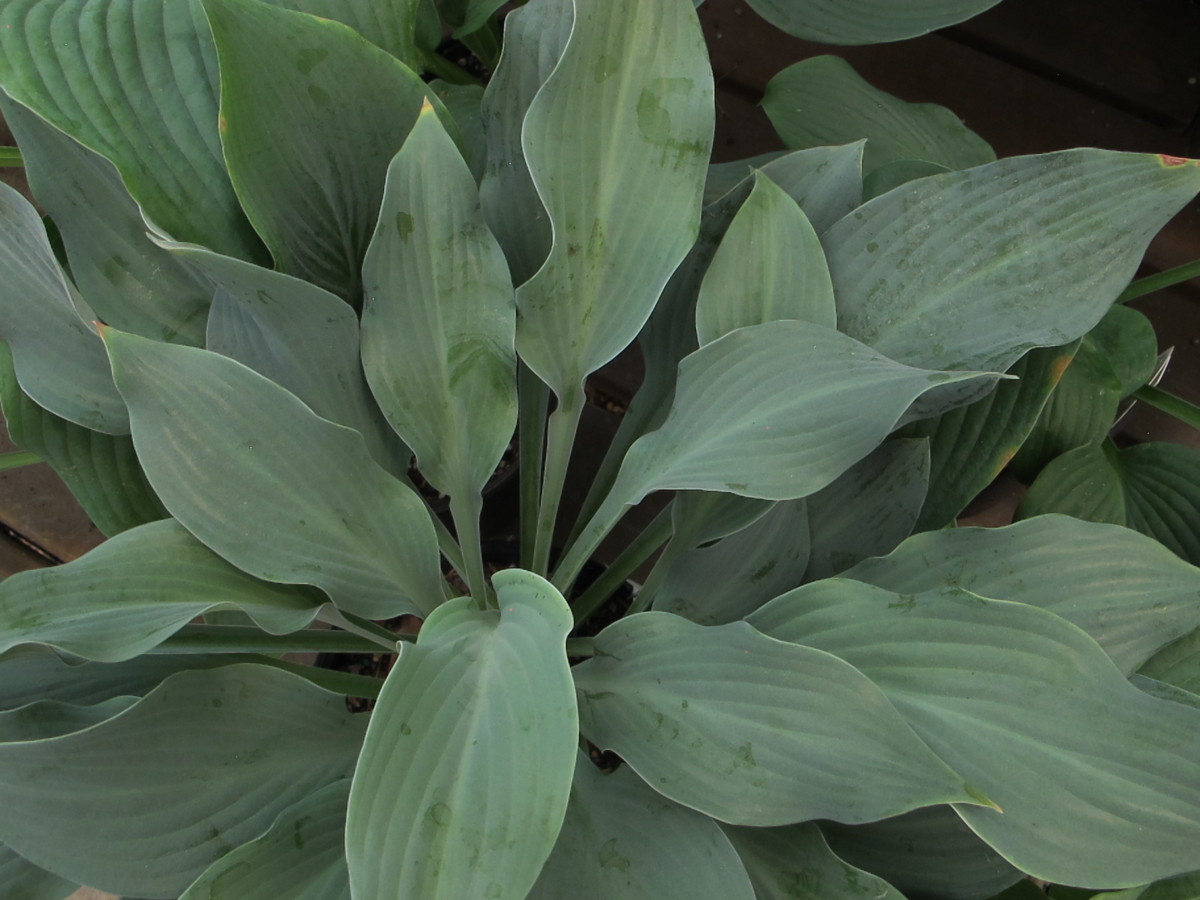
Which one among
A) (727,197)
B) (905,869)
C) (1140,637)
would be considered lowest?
(905,869)

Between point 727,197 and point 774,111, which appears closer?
point 727,197

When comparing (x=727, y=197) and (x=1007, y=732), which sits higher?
(x=727, y=197)

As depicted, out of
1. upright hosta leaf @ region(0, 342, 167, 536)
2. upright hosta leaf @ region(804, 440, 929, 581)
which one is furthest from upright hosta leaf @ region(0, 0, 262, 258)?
upright hosta leaf @ region(804, 440, 929, 581)

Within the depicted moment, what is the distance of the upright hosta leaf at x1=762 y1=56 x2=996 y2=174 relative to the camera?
2.00 ft

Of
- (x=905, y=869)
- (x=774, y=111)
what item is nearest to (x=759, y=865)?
(x=905, y=869)

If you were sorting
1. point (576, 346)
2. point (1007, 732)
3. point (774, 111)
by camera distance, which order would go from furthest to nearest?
point (774, 111)
point (576, 346)
point (1007, 732)

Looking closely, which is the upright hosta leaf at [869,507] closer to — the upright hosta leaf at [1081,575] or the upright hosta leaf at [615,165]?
the upright hosta leaf at [1081,575]

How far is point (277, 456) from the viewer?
0.39 m

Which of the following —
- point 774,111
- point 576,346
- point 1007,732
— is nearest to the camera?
point 1007,732

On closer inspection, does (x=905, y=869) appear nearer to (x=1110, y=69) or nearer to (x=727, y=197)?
(x=727, y=197)

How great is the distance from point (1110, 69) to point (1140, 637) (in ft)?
2.44

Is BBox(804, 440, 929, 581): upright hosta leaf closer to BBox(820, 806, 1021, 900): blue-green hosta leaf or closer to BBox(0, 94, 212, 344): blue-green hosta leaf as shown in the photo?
BBox(820, 806, 1021, 900): blue-green hosta leaf

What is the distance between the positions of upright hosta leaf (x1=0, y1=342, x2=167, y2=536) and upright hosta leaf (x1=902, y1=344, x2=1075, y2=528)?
0.45m

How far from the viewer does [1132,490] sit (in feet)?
2.04
